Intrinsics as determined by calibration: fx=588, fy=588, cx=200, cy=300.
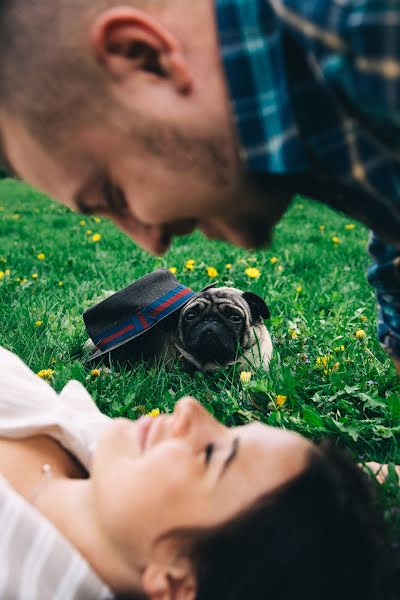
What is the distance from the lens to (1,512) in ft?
4.49

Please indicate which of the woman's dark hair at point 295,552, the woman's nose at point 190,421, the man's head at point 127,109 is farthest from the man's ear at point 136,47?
the woman's dark hair at point 295,552

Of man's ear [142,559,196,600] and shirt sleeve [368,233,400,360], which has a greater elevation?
shirt sleeve [368,233,400,360]

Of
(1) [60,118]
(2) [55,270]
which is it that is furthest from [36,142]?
(2) [55,270]

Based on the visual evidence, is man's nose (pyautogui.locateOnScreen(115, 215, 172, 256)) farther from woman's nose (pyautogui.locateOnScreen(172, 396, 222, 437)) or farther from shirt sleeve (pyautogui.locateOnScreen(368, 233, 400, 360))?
shirt sleeve (pyautogui.locateOnScreen(368, 233, 400, 360))

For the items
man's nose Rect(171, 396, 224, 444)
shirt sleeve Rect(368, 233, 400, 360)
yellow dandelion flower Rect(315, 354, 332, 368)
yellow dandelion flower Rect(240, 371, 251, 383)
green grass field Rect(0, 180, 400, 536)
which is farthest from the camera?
yellow dandelion flower Rect(315, 354, 332, 368)

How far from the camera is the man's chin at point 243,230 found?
126 cm

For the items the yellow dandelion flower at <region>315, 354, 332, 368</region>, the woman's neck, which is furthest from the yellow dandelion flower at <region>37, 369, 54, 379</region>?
the yellow dandelion flower at <region>315, 354, 332, 368</region>

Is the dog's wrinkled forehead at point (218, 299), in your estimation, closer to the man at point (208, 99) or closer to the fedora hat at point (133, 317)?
the fedora hat at point (133, 317)

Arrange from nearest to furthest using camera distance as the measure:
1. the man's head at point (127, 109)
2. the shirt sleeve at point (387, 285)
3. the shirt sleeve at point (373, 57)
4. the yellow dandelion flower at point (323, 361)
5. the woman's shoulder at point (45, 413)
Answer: the shirt sleeve at point (373, 57), the man's head at point (127, 109), the shirt sleeve at point (387, 285), the woman's shoulder at point (45, 413), the yellow dandelion flower at point (323, 361)

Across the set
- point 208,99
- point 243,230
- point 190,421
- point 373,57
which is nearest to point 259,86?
point 208,99

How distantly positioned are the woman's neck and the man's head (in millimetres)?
733

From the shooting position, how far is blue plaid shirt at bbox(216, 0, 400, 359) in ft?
3.11

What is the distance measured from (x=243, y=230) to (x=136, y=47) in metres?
0.43

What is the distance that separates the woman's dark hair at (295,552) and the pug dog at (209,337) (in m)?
1.11
